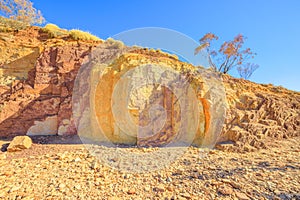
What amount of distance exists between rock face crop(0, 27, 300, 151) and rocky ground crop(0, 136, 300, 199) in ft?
2.70

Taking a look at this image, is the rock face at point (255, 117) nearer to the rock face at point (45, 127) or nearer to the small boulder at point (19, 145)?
the small boulder at point (19, 145)

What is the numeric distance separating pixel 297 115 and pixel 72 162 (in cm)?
682

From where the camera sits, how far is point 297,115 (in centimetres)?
500

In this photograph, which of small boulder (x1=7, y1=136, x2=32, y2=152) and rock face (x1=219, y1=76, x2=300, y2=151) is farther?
rock face (x1=219, y1=76, x2=300, y2=151)

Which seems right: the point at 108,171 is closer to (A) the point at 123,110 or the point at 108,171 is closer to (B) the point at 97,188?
(B) the point at 97,188

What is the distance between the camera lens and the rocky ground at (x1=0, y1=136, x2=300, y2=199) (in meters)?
2.00

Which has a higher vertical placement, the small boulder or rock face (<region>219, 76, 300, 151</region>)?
rock face (<region>219, 76, 300, 151</region>)

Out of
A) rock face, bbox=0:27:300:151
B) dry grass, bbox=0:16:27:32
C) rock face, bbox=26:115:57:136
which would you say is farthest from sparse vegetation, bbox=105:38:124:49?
dry grass, bbox=0:16:27:32

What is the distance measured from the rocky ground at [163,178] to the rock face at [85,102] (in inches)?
32.4

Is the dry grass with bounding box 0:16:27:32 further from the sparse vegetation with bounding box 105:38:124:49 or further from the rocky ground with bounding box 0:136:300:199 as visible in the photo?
the rocky ground with bounding box 0:136:300:199

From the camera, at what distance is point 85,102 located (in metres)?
5.05

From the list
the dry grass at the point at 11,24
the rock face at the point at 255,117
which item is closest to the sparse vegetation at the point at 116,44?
the rock face at the point at 255,117

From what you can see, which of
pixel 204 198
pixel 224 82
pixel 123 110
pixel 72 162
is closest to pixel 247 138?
pixel 224 82

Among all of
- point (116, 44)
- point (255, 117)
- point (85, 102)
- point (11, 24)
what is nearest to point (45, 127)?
point (85, 102)
